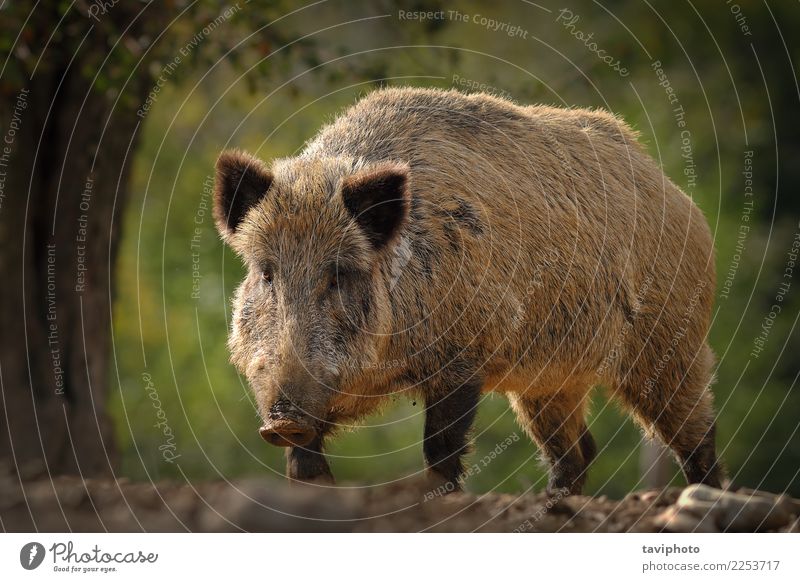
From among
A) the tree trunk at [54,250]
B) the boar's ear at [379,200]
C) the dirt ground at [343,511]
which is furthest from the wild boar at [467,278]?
the tree trunk at [54,250]

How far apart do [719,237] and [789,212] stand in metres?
2.87

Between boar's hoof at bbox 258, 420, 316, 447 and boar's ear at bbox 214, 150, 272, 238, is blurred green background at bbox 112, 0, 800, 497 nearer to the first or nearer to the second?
boar's ear at bbox 214, 150, 272, 238

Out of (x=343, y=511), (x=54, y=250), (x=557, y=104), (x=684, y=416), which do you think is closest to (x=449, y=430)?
(x=343, y=511)

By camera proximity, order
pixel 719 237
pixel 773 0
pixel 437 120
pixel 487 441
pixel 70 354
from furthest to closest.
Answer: pixel 487 441 < pixel 719 237 < pixel 773 0 < pixel 70 354 < pixel 437 120

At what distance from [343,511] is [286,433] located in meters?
0.68

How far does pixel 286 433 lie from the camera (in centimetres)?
704

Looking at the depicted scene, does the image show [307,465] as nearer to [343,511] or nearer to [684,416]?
[343,511]

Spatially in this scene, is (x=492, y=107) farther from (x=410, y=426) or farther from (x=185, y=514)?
(x=410, y=426)

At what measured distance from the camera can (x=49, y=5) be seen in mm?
10898

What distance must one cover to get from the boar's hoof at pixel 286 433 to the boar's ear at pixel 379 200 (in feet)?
5.15

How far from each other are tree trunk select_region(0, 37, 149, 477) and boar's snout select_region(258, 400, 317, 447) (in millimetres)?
5111

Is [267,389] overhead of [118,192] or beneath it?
beneath

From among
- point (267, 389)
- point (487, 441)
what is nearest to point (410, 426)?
point (487, 441)

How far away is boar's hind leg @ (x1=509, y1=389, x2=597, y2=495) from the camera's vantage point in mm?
10422
